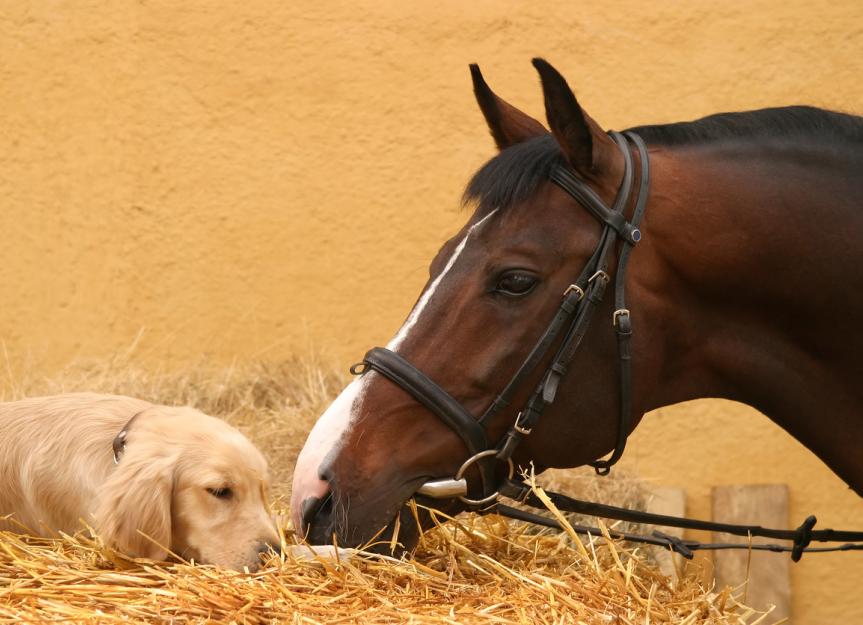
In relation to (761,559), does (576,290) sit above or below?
above

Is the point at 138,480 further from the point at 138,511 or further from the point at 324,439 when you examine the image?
the point at 324,439

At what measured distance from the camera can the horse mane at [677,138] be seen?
2.47 m

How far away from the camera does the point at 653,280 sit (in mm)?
2471

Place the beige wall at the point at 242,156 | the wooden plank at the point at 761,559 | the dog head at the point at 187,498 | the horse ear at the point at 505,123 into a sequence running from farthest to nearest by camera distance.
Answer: the beige wall at the point at 242,156 < the wooden plank at the point at 761,559 < the horse ear at the point at 505,123 < the dog head at the point at 187,498

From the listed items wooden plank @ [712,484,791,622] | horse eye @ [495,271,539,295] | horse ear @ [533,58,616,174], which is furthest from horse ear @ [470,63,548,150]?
wooden plank @ [712,484,791,622]

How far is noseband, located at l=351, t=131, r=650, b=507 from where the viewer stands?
2.36m

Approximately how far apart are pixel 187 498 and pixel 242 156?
9.73 feet

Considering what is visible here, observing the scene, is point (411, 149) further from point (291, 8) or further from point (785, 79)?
point (785, 79)

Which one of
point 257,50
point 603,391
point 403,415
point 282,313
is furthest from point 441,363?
point 257,50

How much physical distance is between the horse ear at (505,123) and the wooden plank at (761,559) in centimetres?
284

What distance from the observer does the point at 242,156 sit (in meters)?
5.34

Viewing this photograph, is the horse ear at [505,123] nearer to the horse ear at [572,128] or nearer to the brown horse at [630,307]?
the brown horse at [630,307]

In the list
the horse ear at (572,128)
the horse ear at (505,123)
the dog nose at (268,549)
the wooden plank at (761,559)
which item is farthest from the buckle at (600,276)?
the wooden plank at (761,559)

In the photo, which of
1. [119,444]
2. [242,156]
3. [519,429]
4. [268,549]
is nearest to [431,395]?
[519,429]
